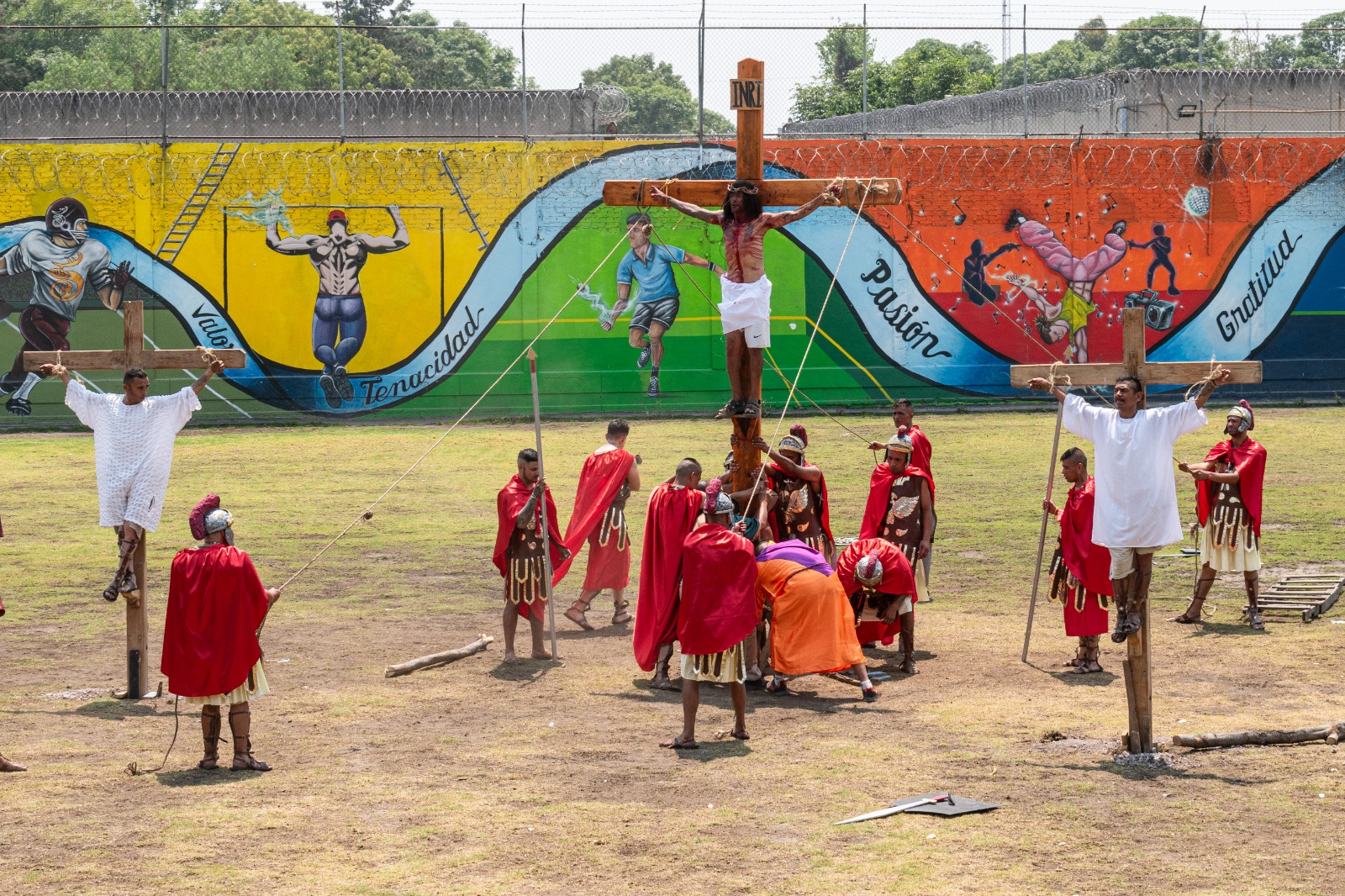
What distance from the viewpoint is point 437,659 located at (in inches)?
422

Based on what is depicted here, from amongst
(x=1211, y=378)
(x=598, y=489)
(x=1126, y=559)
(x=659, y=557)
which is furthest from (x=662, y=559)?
(x=1211, y=378)

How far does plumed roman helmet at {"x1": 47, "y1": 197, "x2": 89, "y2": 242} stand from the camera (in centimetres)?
2612

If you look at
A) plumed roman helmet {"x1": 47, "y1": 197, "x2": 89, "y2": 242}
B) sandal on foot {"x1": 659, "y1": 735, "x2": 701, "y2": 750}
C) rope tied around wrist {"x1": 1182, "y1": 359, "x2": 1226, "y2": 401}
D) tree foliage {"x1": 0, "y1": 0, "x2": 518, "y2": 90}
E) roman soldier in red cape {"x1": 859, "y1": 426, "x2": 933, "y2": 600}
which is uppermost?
tree foliage {"x1": 0, "y1": 0, "x2": 518, "y2": 90}

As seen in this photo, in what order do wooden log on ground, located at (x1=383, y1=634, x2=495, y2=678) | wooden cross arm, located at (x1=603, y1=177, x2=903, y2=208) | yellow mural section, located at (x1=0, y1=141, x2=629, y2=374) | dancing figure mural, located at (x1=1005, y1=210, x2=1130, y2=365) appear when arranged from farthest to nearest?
1. dancing figure mural, located at (x1=1005, y1=210, x2=1130, y2=365)
2. yellow mural section, located at (x1=0, y1=141, x2=629, y2=374)
3. wooden log on ground, located at (x1=383, y1=634, x2=495, y2=678)
4. wooden cross arm, located at (x1=603, y1=177, x2=903, y2=208)

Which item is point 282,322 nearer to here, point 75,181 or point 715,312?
point 75,181

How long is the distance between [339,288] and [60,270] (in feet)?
16.2

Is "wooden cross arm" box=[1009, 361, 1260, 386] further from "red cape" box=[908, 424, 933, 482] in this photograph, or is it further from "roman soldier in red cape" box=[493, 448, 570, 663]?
"roman soldier in red cape" box=[493, 448, 570, 663]

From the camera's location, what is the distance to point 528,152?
1058 inches

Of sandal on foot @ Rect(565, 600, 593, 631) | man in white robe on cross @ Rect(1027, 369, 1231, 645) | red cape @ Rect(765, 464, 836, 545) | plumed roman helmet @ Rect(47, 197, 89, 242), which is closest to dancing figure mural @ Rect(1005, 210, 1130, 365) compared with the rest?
plumed roman helmet @ Rect(47, 197, 89, 242)

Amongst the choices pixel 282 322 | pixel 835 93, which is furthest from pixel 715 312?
pixel 835 93

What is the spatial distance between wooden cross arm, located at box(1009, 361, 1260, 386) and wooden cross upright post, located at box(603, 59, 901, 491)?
170cm

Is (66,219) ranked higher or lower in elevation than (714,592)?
higher

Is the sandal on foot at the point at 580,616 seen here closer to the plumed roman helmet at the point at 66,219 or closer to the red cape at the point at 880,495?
the red cape at the point at 880,495

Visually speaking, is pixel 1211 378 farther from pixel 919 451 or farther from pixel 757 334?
pixel 919 451
